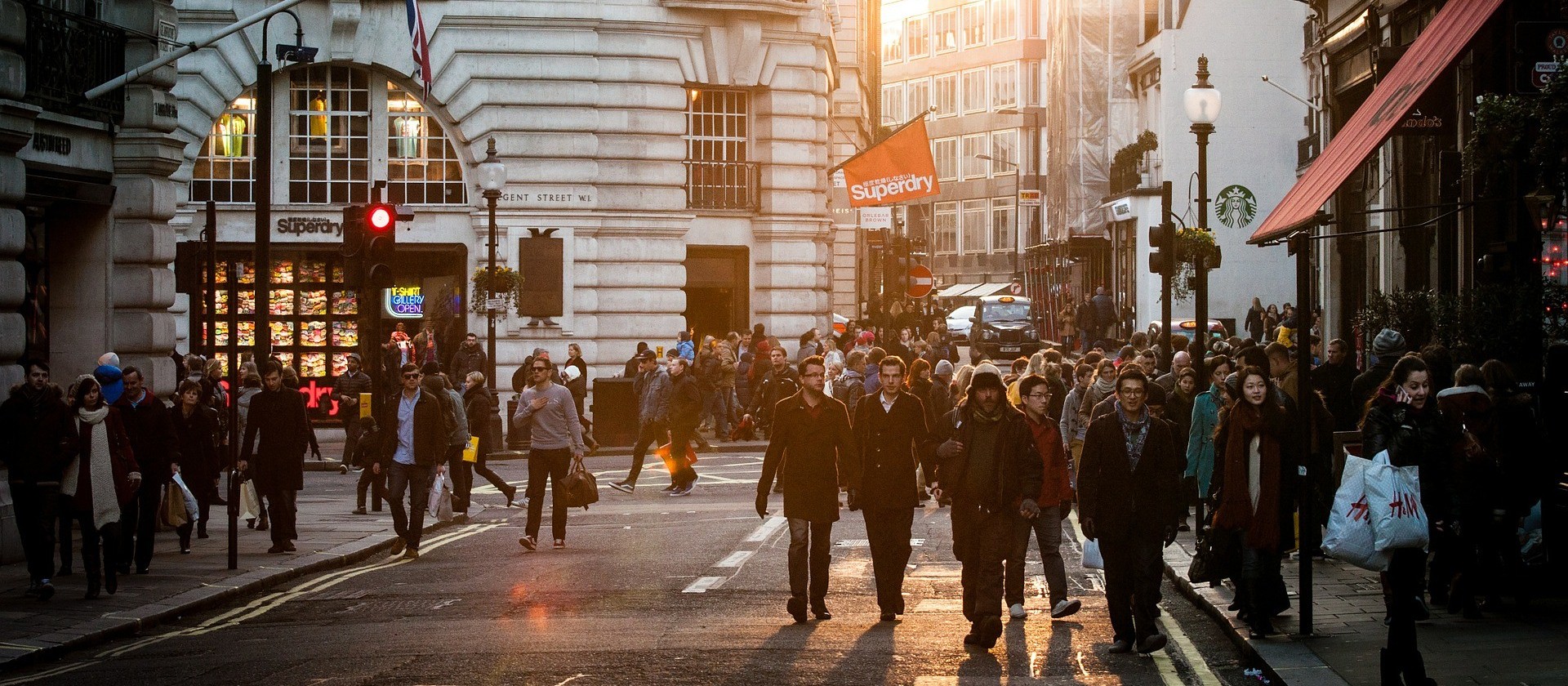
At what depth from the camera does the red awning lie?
13.2 metres

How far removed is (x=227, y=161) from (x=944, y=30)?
74703mm

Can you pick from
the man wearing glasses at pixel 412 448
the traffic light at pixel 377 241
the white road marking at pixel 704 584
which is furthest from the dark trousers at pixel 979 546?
the traffic light at pixel 377 241

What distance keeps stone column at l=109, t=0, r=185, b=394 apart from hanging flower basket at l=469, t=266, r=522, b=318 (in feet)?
39.7

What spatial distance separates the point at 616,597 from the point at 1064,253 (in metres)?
55.8

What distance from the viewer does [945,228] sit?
104m

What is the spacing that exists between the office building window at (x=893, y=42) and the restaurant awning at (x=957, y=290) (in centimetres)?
1548

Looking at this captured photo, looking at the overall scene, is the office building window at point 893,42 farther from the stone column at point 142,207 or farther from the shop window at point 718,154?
the stone column at point 142,207

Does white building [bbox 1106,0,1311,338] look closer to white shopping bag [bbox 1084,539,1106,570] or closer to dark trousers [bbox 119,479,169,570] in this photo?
dark trousers [bbox 119,479,169,570]

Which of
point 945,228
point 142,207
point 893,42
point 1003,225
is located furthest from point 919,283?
point 893,42

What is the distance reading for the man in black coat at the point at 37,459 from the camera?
1351 cm

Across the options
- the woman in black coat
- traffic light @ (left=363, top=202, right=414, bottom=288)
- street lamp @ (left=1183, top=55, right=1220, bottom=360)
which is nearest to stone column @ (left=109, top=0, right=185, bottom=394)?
the woman in black coat

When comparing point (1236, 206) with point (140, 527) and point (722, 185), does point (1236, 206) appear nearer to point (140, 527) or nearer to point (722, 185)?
point (722, 185)

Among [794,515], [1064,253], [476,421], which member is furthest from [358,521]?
[1064,253]

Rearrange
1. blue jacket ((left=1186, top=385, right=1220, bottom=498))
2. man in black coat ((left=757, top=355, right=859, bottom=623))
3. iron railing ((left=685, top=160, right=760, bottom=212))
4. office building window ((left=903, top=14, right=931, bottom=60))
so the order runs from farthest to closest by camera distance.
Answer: office building window ((left=903, top=14, right=931, bottom=60)), iron railing ((left=685, top=160, right=760, bottom=212)), blue jacket ((left=1186, top=385, right=1220, bottom=498)), man in black coat ((left=757, top=355, right=859, bottom=623))
